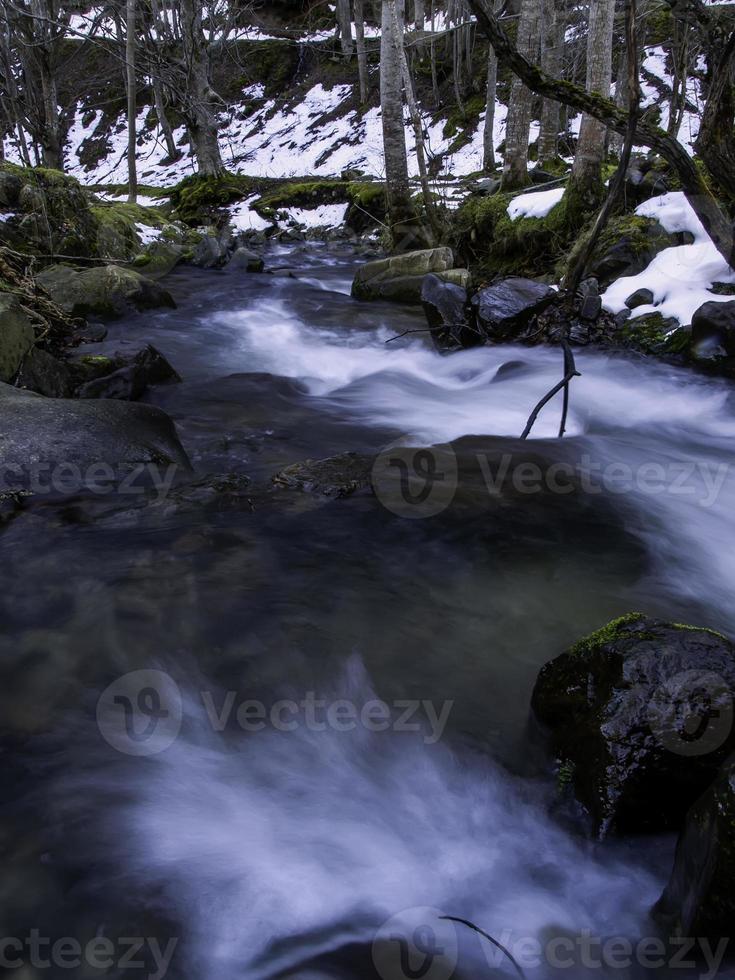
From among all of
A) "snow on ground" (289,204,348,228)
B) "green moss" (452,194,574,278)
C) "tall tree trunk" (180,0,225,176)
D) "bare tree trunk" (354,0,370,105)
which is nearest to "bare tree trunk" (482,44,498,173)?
"snow on ground" (289,204,348,228)

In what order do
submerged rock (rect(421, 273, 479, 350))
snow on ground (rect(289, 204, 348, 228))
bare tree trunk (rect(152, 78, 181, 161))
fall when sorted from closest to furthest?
submerged rock (rect(421, 273, 479, 350)) < snow on ground (rect(289, 204, 348, 228)) < bare tree trunk (rect(152, 78, 181, 161))

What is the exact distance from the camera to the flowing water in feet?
6.16

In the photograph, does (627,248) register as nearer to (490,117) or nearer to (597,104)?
(597,104)

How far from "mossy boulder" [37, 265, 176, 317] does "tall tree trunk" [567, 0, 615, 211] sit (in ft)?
18.4

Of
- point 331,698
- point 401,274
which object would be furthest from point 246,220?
point 331,698

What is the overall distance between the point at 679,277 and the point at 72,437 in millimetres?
5954

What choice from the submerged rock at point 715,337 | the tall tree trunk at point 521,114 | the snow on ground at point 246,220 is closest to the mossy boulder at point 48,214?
the tall tree trunk at point 521,114

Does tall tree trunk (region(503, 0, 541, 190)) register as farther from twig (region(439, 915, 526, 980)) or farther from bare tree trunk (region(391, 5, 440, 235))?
twig (region(439, 915, 526, 980))

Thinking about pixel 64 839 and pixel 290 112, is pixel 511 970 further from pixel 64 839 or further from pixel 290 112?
pixel 290 112

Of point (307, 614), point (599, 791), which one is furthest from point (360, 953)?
point (307, 614)

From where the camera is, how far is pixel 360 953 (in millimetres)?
1777

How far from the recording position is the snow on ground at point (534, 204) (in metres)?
8.55

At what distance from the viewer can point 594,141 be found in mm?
7953

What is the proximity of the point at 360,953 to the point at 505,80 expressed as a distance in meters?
31.0
